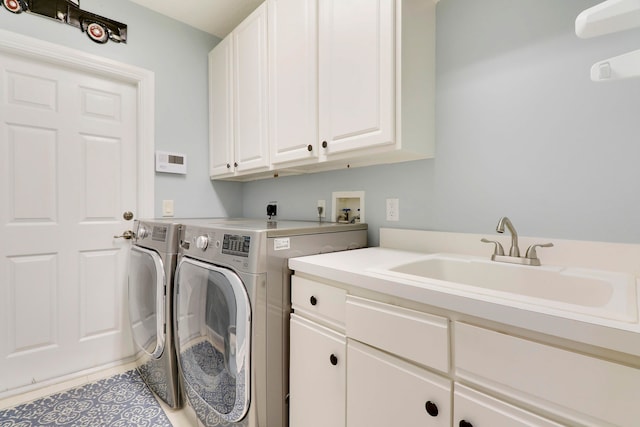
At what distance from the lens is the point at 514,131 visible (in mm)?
1214

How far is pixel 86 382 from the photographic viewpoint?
188 centimetres

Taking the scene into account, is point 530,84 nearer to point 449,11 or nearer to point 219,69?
point 449,11

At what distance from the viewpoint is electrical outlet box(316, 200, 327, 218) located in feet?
6.44

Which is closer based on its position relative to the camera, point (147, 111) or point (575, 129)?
point (575, 129)

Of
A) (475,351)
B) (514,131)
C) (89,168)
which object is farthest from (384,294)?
(89,168)

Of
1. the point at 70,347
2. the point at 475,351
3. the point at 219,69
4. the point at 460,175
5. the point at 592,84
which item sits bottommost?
the point at 70,347

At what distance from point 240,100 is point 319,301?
155 cm

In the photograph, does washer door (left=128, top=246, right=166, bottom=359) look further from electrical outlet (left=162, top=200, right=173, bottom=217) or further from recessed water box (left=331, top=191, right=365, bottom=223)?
recessed water box (left=331, top=191, right=365, bottom=223)

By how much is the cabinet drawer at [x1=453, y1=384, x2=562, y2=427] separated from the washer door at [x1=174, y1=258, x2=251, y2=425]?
29.3 inches

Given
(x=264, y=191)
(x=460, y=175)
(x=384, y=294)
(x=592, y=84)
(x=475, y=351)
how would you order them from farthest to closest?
(x=264, y=191), (x=460, y=175), (x=592, y=84), (x=384, y=294), (x=475, y=351)

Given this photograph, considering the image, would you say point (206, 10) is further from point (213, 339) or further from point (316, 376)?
point (316, 376)

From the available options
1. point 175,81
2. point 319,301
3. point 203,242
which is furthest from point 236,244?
point 175,81

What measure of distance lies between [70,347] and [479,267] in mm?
2502

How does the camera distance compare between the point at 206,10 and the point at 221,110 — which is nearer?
the point at 206,10
